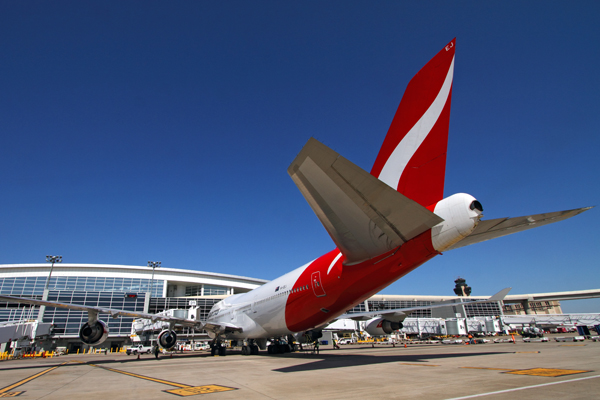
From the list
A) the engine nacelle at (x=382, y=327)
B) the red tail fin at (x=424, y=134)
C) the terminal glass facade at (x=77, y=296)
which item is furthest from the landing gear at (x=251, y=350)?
the terminal glass facade at (x=77, y=296)

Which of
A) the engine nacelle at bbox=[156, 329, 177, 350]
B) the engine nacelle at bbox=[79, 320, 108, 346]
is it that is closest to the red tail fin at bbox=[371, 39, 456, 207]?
the engine nacelle at bbox=[79, 320, 108, 346]

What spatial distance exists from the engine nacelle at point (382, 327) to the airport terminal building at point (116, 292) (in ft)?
85.3

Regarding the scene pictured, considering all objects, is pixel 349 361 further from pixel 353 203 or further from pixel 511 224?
pixel 353 203

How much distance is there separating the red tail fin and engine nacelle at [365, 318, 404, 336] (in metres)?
12.6

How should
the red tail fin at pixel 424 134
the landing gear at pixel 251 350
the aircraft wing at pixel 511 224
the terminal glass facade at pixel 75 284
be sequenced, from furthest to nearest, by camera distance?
the terminal glass facade at pixel 75 284 < the landing gear at pixel 251 350 < the red tail fin at pixel 424 134 < the aircraft wing at pixel 511 224

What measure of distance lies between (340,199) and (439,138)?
3847 mm

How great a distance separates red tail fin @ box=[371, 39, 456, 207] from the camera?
8.72 meters

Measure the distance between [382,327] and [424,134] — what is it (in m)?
14.1

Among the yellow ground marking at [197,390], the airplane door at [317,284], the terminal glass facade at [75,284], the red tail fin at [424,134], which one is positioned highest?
the terminal glass facade at [75,284]

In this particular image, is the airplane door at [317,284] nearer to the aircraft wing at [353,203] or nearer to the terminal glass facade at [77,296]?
the aircraft wing at [353,203]

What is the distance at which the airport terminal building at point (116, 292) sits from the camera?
156 ft

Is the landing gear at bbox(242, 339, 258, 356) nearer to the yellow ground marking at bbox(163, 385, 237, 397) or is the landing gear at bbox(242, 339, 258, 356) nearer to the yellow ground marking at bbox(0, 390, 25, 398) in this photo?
the yellow ground marking at bbox(163, 385, 237, 397)

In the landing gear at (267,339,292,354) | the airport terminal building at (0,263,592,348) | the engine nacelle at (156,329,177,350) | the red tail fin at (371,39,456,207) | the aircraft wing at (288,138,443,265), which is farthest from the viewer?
the airport terminal building at (0,263,592,348)

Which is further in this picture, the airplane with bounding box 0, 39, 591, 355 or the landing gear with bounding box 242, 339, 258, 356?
the landing gear with bounding box 242, 339, 258, 356
